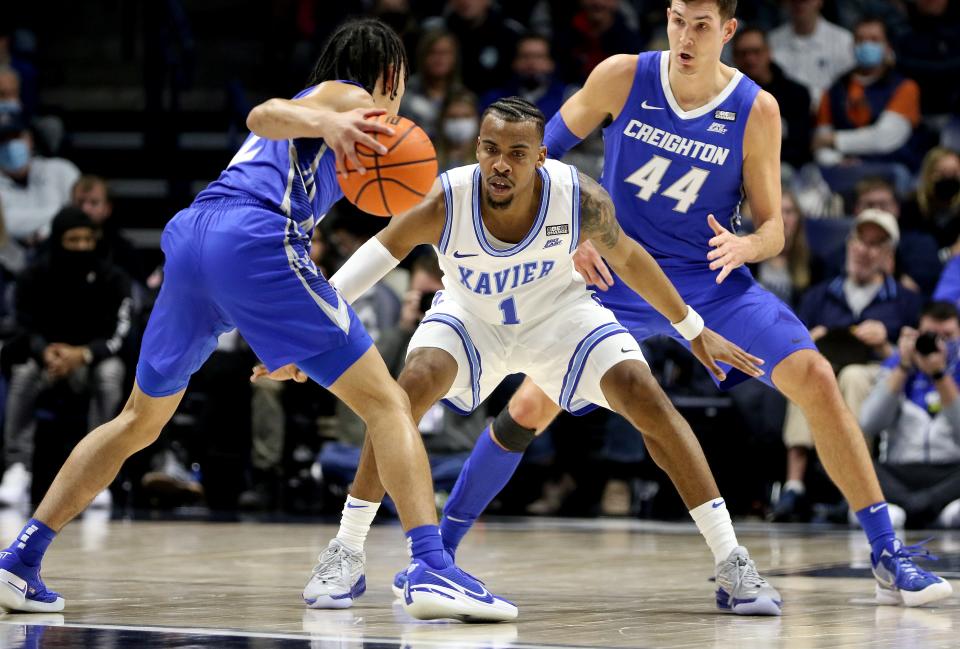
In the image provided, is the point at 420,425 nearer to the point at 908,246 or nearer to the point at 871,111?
the point at 908,246

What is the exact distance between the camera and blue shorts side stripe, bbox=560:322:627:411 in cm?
520

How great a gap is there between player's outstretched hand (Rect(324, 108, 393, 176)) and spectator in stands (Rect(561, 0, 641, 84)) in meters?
7.84

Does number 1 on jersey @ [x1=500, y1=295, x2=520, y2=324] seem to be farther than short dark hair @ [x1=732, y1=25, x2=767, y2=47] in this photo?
No

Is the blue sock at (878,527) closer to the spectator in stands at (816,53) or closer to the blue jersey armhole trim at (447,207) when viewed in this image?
the blue jersey armhole trim at (447,207)

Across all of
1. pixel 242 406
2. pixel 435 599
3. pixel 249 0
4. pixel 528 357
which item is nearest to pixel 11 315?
pixel 242 406

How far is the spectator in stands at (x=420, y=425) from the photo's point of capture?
9.59 metres

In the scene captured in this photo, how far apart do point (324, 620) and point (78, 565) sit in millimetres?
2084

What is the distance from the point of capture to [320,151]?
15.0 feet

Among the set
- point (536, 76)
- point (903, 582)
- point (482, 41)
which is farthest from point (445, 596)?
point (482, 41)

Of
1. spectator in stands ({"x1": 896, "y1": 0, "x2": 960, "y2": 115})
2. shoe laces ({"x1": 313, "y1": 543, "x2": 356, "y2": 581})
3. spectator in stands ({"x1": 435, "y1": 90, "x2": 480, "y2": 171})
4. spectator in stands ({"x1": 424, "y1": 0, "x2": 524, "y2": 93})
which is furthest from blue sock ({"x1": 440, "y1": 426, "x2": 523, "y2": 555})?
spectator in stands ({"x1": 896, "y1": 0, "x2": 960, "y2": 115})

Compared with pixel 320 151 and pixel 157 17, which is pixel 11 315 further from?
pixel 320 151

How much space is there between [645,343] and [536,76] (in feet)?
8.33

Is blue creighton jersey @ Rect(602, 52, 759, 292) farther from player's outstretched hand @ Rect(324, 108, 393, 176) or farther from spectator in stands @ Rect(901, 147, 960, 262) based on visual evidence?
spectator in stands @ Rect(901, 147, 960, 262)

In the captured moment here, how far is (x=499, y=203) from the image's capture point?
504 centimetres
